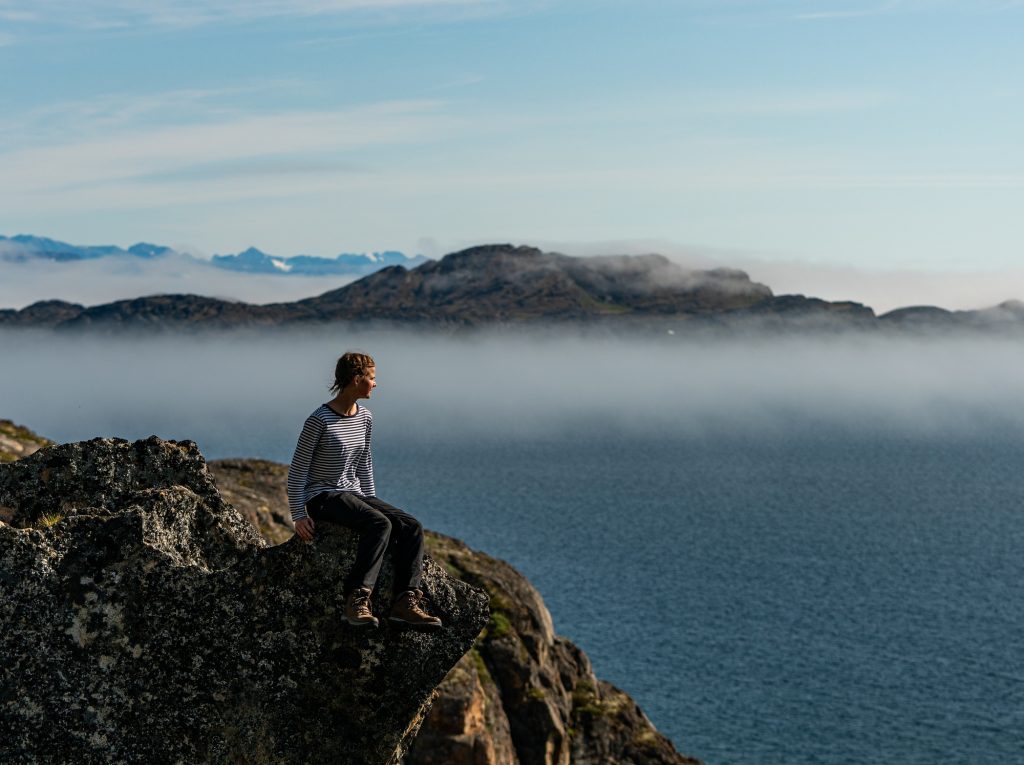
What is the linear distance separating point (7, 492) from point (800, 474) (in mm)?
191381

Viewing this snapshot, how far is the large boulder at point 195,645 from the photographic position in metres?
11.2

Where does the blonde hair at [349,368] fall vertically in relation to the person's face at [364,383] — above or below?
above

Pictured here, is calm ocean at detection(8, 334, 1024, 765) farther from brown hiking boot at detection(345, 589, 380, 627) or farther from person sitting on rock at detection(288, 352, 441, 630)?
brown hiking boot at detection(345, 589, 380, 627)

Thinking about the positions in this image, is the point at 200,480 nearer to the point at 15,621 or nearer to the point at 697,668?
the point at 15,621

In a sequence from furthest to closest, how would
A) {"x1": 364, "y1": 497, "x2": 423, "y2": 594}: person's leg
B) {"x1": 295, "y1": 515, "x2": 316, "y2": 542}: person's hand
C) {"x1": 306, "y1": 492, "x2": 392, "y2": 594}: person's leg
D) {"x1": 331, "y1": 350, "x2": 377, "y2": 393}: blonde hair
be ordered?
{"x1": 331, "y1": 350, "x2": 377, "y2": 393}: blonde hair, {"x1": 295, "y1": 515, "x2": 316, "y2": 542}: person's hand, {"x1": 364, "y1": 497, "x2": 423, "y2": 594}: person's leg, {"x1": 306, "y1": 492, "x2": 392, "y2": 594}: person's leg

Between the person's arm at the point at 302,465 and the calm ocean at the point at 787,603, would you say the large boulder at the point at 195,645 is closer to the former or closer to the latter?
the person's arm at the point at 302,465

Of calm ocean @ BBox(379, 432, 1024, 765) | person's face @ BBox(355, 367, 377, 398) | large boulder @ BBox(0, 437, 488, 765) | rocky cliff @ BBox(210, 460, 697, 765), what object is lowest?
calm ocean @ BBox(379, 432, 1024, 765)

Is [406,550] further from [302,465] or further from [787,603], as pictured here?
[787,603]

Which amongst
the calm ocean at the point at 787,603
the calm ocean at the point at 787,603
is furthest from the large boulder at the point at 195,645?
the calm ocean at the point at 787,603

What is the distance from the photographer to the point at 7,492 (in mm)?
13094

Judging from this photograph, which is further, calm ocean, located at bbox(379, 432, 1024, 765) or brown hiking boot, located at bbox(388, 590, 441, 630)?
calm ocean, located at bbox(379, 432, 1024, 765)

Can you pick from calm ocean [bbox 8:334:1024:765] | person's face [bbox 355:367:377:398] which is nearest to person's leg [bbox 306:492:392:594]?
person's face [bbox 355:367:377:398]

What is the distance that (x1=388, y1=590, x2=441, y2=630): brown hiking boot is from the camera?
1187 cm

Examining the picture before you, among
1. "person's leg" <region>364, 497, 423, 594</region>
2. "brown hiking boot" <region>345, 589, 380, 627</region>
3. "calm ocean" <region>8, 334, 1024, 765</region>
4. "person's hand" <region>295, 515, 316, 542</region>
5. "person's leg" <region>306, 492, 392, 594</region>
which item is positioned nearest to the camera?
"brown hiking boot" <region>345, 589, 380, 627</region>
